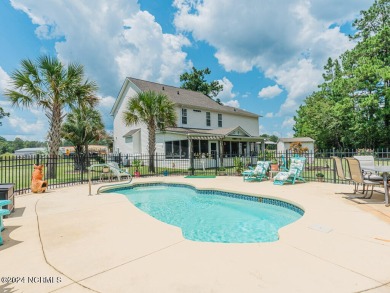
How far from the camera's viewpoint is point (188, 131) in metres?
20.4

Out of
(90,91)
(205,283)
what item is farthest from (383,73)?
(205,283)

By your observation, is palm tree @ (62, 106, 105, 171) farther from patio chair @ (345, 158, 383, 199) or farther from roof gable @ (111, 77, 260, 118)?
patio chair @ (345, 158, 383, 199)

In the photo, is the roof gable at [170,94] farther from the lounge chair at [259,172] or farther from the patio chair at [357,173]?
the patio chair at [357,173]

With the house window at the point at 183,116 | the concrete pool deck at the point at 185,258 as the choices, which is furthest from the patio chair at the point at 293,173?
the house window at the point at 183,116

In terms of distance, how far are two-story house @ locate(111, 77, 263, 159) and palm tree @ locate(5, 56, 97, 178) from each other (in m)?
8.80

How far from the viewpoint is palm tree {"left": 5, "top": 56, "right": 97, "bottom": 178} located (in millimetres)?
11195

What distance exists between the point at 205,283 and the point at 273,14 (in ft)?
47.3

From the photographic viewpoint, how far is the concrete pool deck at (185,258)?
8.05 ft

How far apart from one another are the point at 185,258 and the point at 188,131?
17612mm

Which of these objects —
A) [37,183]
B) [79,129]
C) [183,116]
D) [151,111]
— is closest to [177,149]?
[183,116]

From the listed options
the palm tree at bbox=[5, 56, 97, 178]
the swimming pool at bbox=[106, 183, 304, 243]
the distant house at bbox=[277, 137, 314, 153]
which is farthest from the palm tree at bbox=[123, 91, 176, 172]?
the distant house at bbox=[277, 137, 314, 153]

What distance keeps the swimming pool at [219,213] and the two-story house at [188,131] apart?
29.4 feet

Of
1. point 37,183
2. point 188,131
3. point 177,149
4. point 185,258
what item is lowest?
point 185,258

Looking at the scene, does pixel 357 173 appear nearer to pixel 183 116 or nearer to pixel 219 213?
pixel 219 213
